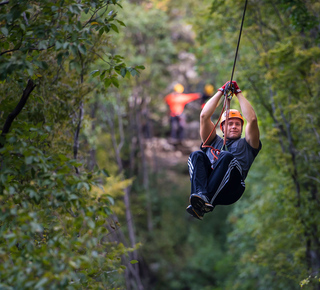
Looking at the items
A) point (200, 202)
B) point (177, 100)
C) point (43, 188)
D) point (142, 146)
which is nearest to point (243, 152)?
point (200, 202)

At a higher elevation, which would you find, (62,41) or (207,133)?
(62,41)

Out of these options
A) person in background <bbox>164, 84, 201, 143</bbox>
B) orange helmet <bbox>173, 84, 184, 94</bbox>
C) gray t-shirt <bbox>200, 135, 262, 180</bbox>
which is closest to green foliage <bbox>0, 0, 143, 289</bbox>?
gray t-shirt <bbox>200, 135, 262, 180</bbox>

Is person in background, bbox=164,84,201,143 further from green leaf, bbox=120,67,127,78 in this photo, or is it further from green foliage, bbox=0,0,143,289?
green leaf, bbox=120,67,127,78

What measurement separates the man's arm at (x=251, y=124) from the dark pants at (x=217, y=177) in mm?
408

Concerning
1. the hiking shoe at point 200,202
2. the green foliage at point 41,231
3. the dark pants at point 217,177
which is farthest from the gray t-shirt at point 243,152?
the green foliage at point 41,231

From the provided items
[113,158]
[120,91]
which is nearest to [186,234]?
[113,158]

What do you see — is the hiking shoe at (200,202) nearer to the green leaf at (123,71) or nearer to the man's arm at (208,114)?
the man's arm at (208,114)

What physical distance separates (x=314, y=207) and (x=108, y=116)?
9.24 m

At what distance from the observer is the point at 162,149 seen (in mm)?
23984

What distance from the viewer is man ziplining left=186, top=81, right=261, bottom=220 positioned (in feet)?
16.0

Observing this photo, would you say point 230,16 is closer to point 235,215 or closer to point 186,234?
point 235,215

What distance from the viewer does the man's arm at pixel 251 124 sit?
5.05 metres

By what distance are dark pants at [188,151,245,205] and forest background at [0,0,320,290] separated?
3.57 ft

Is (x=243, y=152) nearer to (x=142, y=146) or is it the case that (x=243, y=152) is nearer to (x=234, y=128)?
(x=234, y=128)
